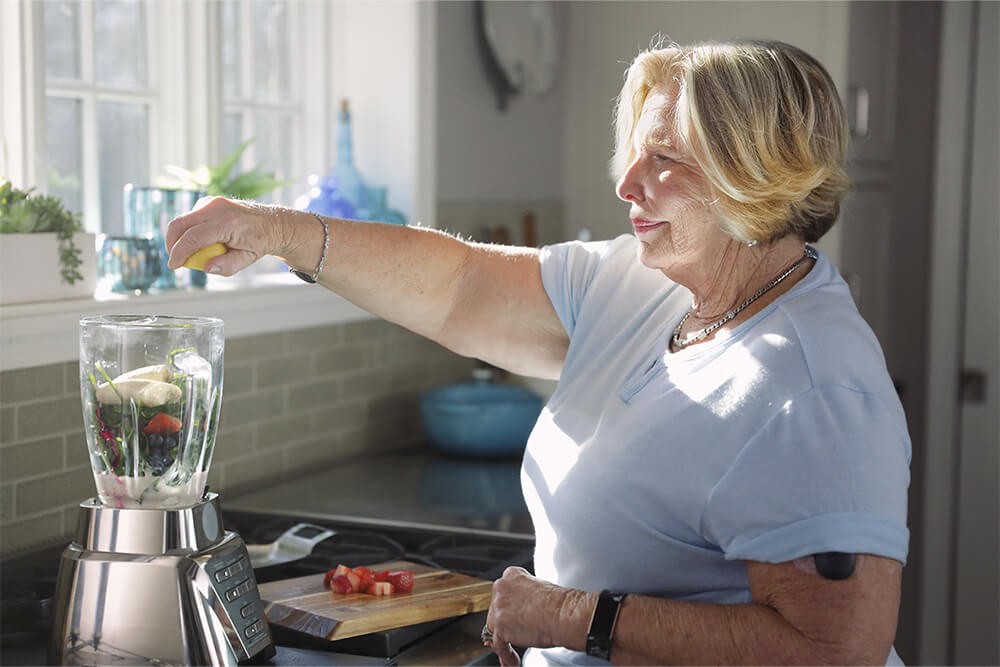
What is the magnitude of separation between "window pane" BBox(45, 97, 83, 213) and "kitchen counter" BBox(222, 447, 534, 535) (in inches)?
26.4

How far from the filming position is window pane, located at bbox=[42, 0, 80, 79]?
207 cm

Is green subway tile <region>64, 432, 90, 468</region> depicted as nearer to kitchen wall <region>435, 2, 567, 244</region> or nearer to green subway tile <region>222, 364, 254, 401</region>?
green subway tile <region>222, 364, 254, 401</region>

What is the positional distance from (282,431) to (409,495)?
339 millimetres

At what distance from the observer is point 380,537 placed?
77.8 inches

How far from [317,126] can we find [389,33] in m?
0.29

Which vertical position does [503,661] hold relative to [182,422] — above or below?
below

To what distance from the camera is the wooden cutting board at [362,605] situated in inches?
57.5

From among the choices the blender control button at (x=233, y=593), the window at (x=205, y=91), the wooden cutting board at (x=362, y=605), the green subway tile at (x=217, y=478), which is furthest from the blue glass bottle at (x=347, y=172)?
the blender control button at (x=233, y=593)

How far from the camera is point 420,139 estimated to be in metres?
2.74

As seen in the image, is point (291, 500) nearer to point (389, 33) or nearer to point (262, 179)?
point (262, 179)

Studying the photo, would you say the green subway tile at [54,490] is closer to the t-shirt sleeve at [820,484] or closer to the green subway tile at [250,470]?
the green subway tile at [250,470]

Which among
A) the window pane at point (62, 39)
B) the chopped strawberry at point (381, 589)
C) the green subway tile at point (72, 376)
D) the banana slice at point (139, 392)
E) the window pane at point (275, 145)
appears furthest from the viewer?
the window pane at point (275, 145)

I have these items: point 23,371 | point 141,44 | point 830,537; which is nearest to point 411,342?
point 141,44

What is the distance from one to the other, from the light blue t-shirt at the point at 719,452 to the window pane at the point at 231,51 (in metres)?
1.32
